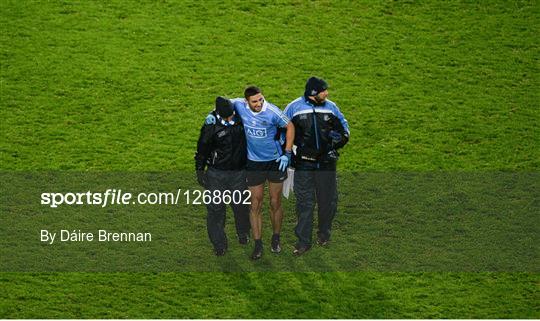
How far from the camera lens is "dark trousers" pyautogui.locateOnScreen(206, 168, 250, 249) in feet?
46.3

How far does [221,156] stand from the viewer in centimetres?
1404

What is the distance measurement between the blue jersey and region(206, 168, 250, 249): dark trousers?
345 millimetres

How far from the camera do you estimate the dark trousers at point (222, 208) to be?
14.1m

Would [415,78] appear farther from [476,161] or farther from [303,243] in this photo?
[303,243]

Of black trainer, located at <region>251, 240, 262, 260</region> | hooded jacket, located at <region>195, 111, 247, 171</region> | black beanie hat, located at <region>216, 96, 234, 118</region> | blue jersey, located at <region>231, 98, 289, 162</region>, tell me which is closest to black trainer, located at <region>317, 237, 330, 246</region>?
black trainer, located at <region>251, 240, 262, 260</region>

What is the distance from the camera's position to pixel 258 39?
2044cm

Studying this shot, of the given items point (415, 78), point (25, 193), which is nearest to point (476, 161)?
point (415, 78)

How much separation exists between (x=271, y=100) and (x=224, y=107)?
500cm

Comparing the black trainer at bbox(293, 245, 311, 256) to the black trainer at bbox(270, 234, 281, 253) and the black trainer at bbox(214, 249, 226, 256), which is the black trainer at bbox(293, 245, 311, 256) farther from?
the black trainer at bbox(214, 249, 226, 256)

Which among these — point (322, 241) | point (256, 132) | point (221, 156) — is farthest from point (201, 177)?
point (322, 241)

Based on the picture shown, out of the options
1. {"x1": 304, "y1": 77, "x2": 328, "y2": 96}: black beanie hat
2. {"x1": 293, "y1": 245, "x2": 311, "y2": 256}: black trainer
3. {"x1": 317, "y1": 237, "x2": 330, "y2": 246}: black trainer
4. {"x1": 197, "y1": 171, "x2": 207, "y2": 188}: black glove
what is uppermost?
{"x1": 304, "y1": 77, "x2": 328, "y2": 96}: black beanie hat

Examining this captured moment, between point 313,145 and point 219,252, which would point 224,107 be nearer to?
point 313,145

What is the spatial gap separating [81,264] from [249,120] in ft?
9.31

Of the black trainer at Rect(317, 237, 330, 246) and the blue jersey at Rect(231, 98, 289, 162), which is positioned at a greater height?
the blue jersey at Rect(231, 98, 289, 162)
